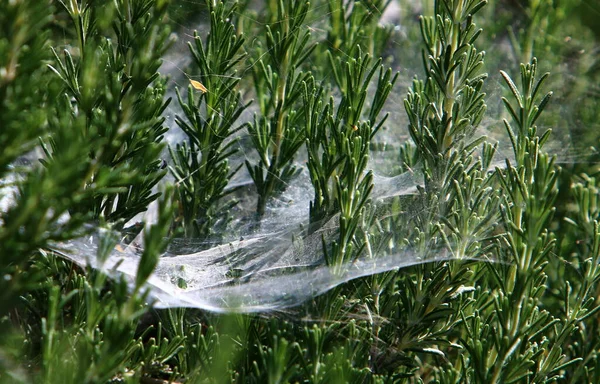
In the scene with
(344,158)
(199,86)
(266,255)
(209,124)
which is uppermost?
(199,86)

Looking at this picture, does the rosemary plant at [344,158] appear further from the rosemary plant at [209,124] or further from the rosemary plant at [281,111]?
the rosemary plant at [209,124]

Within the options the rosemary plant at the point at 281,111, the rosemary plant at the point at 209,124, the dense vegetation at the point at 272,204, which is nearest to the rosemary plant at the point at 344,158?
the dense vegetation at the point at 272,204

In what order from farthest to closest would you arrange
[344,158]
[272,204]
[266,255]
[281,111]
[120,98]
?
1. [272,204]
2. [281,111]
3. [266,255]
4. [344,158]
5. [120,98]

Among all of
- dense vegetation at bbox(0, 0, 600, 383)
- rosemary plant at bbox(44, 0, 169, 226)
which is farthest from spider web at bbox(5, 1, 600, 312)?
rosemary plant at bbox(44, 0, 169, 226)

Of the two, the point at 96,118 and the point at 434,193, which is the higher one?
the point at 96,118

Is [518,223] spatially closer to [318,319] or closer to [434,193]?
[434,193]

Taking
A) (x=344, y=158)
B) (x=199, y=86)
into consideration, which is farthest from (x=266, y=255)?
(x=199, y=86)

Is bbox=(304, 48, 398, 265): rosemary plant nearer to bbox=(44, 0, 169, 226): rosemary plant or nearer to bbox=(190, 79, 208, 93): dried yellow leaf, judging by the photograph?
bbox=(190, 79, 208, 93): dried yellow leaf

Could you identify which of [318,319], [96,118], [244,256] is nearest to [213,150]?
[244,256]

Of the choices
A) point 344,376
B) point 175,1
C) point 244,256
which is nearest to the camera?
point 344,376

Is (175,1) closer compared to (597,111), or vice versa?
(175,1)

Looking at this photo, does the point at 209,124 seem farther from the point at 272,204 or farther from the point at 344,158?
the point at 344,158
